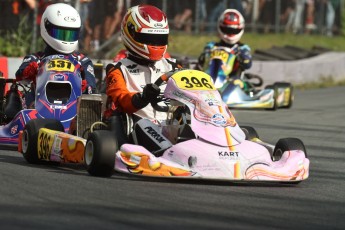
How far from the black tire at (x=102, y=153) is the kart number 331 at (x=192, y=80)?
645 mm

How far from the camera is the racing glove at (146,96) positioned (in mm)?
8461

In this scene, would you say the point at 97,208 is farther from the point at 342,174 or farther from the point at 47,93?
the point at 47,93

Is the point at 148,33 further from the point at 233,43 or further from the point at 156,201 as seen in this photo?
the point at 233,43

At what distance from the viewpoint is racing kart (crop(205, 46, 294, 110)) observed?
16.0 meters

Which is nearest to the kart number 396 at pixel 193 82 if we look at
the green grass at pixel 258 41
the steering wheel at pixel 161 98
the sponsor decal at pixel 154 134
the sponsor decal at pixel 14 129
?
the steering wheel at pixel 161 98

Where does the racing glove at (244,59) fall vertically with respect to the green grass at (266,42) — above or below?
above

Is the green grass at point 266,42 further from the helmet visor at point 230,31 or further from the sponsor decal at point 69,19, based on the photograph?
the sponsor decal at point 69,19

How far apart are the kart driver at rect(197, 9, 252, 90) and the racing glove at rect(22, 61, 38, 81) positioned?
19.6ft

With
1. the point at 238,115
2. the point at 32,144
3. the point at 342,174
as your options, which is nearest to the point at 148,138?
the point at 32,144

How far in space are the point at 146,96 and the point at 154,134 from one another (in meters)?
0.30

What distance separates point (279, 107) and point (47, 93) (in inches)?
259

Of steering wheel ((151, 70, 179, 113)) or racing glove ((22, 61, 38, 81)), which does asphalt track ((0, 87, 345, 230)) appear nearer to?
steering wheel ((151, 70, 179, 113))

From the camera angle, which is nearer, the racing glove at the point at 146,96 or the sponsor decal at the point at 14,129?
the racing glove at the point at 146,96

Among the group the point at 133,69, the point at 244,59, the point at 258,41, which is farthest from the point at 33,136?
the point at 258,41
